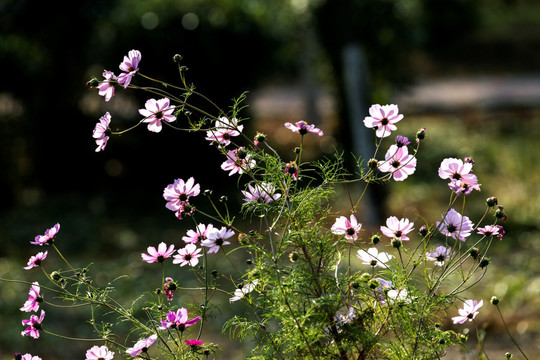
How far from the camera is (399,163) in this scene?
5.71 feet

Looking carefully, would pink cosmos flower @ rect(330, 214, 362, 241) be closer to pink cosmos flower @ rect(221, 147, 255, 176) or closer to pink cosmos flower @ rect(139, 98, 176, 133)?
pink cosmos flower @ rect(221, 147, 255, 176)

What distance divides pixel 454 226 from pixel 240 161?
1.68 ft

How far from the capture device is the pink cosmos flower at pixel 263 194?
176cm

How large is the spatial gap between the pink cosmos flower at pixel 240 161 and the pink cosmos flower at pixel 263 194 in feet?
0.17

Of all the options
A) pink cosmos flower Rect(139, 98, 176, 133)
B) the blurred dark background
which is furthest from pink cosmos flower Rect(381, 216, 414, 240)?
the blurred dark background

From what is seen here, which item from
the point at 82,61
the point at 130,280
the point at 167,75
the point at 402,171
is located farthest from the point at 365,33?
the point at 402,171

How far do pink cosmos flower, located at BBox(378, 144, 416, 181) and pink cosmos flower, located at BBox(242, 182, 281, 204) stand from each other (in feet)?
0.83

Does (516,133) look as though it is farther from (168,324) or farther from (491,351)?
(168,324)

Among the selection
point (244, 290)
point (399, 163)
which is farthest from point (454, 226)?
point (244, 290)

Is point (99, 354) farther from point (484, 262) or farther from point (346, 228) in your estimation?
point (484, 262)

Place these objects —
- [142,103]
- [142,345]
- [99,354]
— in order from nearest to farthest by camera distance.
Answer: [142,345], [99,354], [142,103]

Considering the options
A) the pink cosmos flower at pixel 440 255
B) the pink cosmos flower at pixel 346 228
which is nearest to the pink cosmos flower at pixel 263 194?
the pink cosmos flower at pixel 346 228

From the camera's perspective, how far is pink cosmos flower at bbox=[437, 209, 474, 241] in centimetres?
173

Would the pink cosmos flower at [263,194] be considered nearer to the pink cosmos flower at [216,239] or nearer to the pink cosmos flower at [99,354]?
the pink cosmos flower at [216,239]
